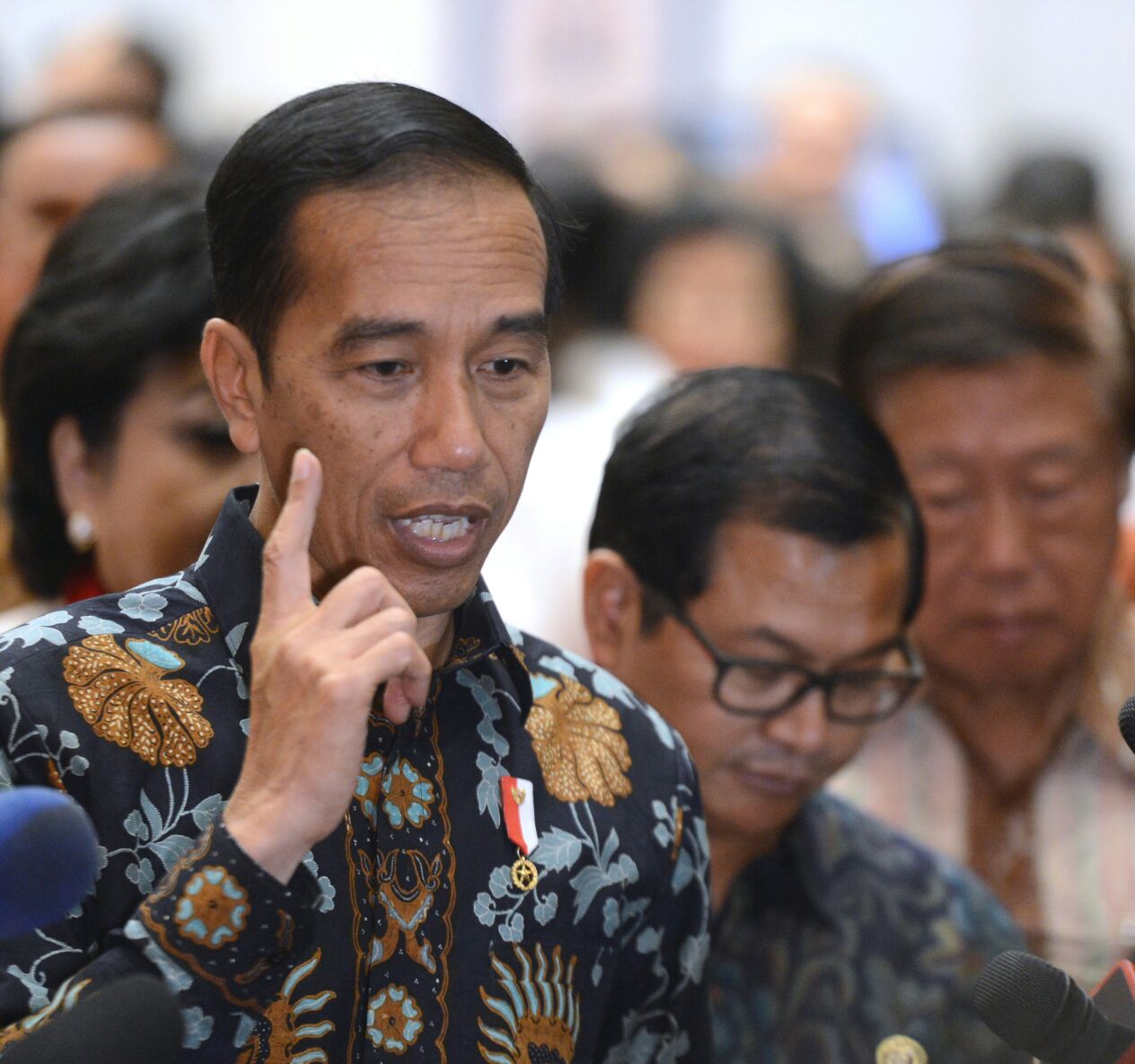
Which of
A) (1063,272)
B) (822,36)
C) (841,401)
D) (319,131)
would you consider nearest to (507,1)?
(822,36)

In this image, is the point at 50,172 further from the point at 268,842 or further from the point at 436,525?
the point at 268,842

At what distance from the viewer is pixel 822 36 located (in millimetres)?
8625

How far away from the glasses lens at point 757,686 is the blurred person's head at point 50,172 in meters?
1.76

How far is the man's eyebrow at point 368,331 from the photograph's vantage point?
4.99 ft

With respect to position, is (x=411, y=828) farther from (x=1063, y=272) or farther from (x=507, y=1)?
(x=507, y=1)

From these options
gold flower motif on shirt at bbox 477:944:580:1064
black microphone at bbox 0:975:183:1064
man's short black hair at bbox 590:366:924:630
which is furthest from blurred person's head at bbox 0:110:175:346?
black microphone at bbox 0:975:183:1064

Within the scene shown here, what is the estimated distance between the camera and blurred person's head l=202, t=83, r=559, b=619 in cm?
154

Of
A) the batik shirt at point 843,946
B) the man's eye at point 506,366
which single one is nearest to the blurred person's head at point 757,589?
the batik shirt at point 843,946

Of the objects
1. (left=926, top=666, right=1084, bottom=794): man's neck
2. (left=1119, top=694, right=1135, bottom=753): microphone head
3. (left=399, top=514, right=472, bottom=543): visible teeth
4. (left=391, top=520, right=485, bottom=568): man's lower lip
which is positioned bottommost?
(left=926, top=666, right=1084, bottom=794): man's neck

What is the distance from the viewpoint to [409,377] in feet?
5.09

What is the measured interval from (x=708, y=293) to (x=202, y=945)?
12.1ft

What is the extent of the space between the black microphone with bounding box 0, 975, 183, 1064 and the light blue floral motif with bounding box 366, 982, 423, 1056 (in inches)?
14.4

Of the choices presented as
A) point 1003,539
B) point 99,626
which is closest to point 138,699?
point 99,626

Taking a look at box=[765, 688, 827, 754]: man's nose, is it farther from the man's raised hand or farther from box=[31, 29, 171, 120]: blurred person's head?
box=[31, 29, 171, 120]: blurred person's head
